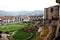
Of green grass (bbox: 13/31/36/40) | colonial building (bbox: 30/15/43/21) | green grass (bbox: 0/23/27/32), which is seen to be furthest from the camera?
colonial building (bbox: 30/15/43/21)

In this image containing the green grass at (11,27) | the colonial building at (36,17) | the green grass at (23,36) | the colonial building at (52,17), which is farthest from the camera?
the colonial building at (36,17)

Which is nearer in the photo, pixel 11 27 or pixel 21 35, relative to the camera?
pixel 21 35

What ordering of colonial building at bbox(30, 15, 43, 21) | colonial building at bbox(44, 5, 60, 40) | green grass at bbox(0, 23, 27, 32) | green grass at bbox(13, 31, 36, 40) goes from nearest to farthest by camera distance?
colonial building at bbox(44, 5, 60, 40)
green grass at bbox(13, 31, 36, 40)
green grass at bbox(0, 23, 27, 32)
colonial building at bbox(30, 15, 43, 21)

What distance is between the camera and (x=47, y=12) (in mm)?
8734

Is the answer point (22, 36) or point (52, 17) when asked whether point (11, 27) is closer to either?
point (22, 36)

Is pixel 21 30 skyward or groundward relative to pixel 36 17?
groundward

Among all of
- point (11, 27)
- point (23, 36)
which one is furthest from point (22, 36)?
point (11, 27)

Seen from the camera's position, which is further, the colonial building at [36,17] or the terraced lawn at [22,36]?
the colonial building at [36,17]

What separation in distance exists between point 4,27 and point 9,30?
0.79 ft

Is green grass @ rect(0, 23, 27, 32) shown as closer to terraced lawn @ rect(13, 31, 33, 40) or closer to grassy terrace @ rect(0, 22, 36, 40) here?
grassy terrace @ rect(0, 22, 36, 40)

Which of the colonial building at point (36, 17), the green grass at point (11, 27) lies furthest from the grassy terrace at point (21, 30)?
the colonial building at point (36, 17)

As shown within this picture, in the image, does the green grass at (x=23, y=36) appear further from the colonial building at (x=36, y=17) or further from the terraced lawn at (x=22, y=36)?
the colonial building at (x=36, y=17)

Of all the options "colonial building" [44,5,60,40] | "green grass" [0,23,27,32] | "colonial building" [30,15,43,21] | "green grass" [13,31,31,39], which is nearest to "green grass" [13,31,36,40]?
"green grass" [13,31,31,39]

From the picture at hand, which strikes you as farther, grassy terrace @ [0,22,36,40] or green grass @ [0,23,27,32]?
green grass @ [0,23,27,32]
